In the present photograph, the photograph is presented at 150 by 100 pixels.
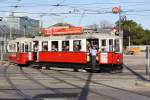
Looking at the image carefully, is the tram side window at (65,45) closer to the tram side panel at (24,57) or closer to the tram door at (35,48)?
the tram door at (35,48)

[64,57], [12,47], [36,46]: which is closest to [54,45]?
[64,57]

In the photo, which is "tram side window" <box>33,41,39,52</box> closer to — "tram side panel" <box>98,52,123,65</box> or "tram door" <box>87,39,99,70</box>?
"tram door" <box>87,39,99,70</box>

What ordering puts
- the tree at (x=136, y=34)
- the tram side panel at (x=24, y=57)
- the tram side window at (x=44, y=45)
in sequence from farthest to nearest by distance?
the tree at (x=136, y=34) < the tram side panel at (x=24, y=57) < the tram side window at (x=44, y=45)

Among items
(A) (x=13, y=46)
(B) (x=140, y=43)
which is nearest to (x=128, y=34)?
(B) (x=140, y=43)

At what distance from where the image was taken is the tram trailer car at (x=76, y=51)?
109 ft

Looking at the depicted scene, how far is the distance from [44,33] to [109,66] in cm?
928

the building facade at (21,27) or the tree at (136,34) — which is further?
the tree at (136,34)

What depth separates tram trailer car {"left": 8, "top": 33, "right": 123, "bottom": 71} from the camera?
1309 inches

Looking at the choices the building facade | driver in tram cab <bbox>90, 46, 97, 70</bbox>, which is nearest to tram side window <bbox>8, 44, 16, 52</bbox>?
driver in tram cab <bbox>90, 46, 97, 70</bbox>

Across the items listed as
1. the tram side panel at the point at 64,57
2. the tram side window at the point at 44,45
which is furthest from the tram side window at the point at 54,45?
the tram side window at the point at 44,45

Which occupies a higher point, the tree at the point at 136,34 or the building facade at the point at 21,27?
the building facade at the point at 21,27

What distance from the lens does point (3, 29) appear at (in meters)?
93.5

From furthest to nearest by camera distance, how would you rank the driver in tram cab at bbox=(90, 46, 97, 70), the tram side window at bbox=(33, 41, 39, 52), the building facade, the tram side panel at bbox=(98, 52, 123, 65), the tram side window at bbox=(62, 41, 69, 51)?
the building facade < the tram side window at bbox=(33, 41, 39, 52) < the tram side window at bbox=(62, 41, 69, 51) < the tram side panel at bbox=(98, 52, 123, 65) < the driver in tram cab at bbox=(90, 46, 97, 70)

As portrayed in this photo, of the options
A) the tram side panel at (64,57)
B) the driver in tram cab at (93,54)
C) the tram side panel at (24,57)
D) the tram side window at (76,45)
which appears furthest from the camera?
the tram side panel at (24,57)
